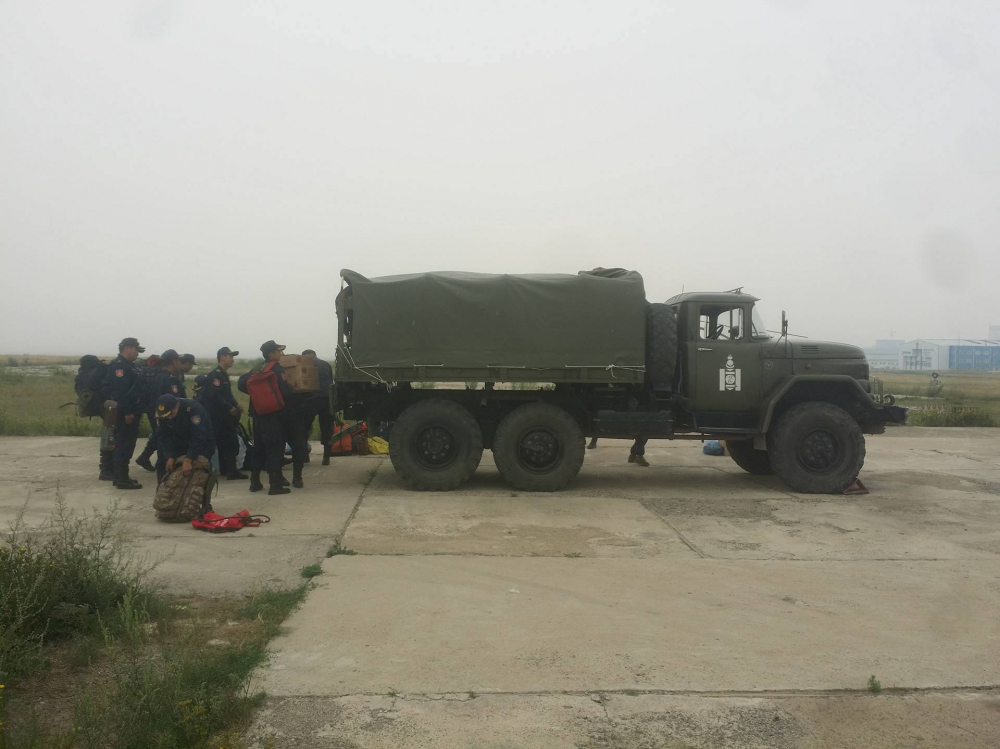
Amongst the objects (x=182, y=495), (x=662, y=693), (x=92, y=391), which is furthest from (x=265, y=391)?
(x=662, y=693)

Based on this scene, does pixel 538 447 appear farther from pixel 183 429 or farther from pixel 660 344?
pixel 183 429

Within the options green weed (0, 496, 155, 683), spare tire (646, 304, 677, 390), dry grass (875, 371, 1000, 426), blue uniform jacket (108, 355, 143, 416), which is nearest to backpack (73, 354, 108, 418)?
blue uniform jacket (108, 355, 143, 416)

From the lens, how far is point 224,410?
10195 mm

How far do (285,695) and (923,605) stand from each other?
4.26 metres

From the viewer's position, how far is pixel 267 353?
970cm

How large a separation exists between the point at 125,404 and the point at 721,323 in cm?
729

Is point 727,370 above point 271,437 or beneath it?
above

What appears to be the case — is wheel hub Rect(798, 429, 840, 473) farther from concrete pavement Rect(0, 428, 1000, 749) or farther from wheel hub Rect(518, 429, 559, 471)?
wheel hub Rect(518, 429, 559, 471)

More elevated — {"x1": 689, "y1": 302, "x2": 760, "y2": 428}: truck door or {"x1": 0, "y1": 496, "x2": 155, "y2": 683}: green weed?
{"x1": 689, "y1": 302, "x2": 760, "y2": 428}: truck door

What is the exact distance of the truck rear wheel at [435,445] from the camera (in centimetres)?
966

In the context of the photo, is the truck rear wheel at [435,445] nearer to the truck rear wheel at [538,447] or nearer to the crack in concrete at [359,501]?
the truck rear wheel at [538,447]

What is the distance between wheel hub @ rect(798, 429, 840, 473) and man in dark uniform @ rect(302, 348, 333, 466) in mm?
5878

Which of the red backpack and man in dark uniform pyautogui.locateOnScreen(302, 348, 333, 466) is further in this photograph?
man in dark uniform pyautogui.locateOnScreen(302, 348, 333, 466)

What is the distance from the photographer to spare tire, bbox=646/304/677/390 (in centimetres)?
977
